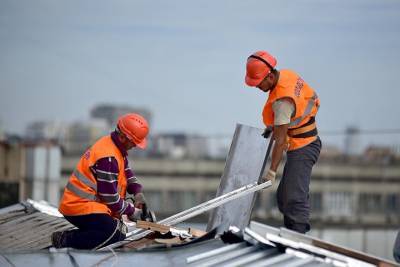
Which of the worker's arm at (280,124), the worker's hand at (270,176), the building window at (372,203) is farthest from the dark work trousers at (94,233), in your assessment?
the building window at (372,203)

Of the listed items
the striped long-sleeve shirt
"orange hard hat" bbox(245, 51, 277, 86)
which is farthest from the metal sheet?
the striped long-sleeve shirt

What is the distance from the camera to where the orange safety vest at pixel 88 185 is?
11023 mm

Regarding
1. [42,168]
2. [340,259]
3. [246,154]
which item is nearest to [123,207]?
[246,154]

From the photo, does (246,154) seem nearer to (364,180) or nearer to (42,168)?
(42,168)

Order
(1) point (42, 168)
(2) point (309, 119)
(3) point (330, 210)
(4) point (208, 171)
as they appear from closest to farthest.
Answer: (2) point (309, 119)
(1) point (42, 168)
(3) point (330, 210)
(4) point (208, 171)

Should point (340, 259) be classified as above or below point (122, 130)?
below

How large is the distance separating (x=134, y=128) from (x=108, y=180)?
0.57 metres

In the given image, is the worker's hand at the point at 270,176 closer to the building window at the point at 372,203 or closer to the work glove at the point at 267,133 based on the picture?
the work glove at the point at 267,133

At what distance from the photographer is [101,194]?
36.0 feet

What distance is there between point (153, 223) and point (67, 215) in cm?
96

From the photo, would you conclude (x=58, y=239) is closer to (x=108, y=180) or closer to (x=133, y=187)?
(x=108, y=180)

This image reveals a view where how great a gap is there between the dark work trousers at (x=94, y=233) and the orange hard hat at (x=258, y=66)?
71.4 inches

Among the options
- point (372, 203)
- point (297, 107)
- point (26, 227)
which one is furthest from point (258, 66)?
point (372, 203)

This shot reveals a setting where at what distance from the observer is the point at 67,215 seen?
1124 cm
